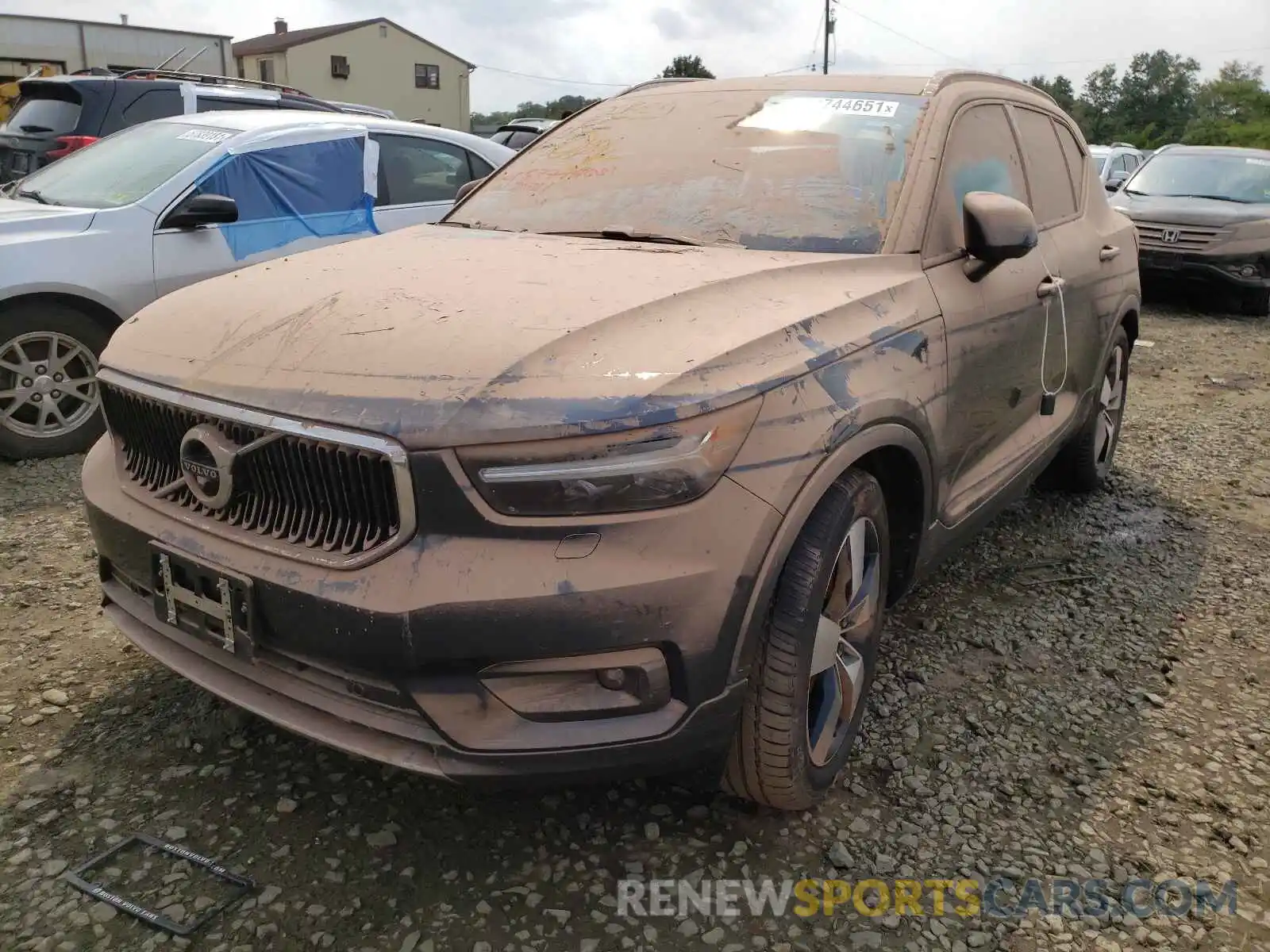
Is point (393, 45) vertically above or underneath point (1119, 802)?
above

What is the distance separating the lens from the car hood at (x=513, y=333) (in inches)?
74.1

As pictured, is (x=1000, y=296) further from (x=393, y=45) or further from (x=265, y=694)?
(x=393, y=45)

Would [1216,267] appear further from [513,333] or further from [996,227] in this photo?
[513,333]

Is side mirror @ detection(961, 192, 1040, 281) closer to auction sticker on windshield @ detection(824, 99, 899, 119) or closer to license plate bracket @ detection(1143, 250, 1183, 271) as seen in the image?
auction sticker on windshield @ detection(824, 99, 899, 119)

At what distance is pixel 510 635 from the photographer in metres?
1.82

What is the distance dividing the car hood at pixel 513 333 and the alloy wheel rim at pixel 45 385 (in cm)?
263

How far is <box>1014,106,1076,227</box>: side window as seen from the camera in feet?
12.2

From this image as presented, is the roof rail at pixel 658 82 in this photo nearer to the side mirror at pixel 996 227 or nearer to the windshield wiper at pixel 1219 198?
the side mirror at pixel 996 227

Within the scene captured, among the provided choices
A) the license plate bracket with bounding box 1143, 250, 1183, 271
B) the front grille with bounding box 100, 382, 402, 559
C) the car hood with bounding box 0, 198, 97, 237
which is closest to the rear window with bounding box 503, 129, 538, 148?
the license plate bracket with bounding box 1143, 250, 1183, 271

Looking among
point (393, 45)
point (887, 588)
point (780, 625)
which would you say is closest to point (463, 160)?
point (887, 588)

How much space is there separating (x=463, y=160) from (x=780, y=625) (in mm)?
5349

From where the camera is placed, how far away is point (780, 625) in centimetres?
211

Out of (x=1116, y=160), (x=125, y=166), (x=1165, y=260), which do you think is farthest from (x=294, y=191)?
(x=1116, y=160)

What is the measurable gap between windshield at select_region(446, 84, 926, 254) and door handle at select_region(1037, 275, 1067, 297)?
29.3 inches
